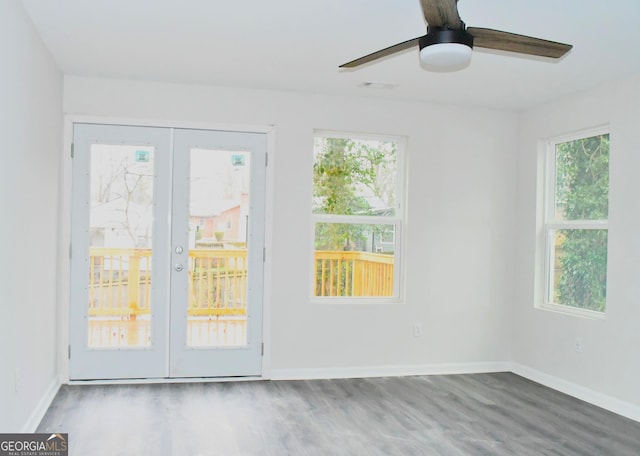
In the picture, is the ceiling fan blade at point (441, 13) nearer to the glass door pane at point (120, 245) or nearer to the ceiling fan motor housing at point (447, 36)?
the ceiling fan motor housing at point (447, 36)

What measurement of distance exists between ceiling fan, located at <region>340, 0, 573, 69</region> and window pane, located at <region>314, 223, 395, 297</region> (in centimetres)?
245

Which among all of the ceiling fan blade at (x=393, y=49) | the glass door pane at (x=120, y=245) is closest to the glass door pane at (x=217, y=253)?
the glass door pane at (x=120, y=245)

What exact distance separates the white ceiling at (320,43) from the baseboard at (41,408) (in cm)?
228

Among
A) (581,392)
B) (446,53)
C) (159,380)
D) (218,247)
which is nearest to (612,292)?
(581,392)

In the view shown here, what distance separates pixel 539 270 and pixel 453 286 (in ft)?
2.48

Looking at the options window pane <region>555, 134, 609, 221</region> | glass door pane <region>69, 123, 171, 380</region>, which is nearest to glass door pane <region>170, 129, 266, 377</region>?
glass door pane <region>69, 123, 171, 380</region>

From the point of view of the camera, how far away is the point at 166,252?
4.57 meters

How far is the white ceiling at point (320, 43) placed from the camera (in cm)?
301

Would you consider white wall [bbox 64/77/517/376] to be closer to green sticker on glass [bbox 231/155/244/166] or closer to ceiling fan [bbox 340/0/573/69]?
green sticker on glass [bbox 231/155/244/166]

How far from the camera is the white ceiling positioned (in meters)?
3.01

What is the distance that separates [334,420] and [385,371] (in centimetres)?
131

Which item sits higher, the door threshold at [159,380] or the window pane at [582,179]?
the window pane at [582,179]

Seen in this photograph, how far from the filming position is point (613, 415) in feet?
13.1

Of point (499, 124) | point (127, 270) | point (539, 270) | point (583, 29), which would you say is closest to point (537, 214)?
point (539, 270)
